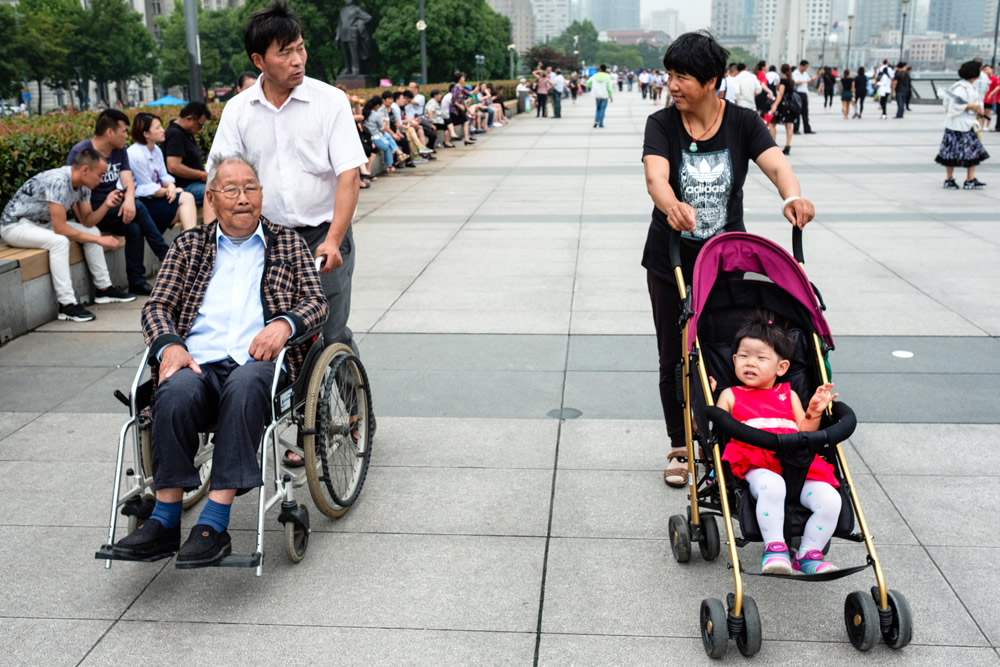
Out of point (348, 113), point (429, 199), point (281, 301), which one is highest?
point (348, 113)

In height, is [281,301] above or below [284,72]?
below

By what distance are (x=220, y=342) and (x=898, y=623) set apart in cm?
255

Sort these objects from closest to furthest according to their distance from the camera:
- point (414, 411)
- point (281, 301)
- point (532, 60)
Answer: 1. point (281, 301)
2. point (414, 411)
3. point (532, 60)

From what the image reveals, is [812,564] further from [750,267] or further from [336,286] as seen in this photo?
[336,286]

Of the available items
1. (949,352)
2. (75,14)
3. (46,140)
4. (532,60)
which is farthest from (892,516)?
(75,14)

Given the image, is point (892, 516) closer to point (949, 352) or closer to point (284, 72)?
point (949, 352)

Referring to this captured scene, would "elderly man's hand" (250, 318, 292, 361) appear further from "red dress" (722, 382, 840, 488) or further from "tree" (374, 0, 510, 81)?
"tree" (374, 0, 510, 81)

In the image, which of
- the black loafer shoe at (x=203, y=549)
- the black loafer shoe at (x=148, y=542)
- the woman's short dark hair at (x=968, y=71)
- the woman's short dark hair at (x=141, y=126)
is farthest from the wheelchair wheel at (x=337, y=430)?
the woman's short dark hair at (x=968, y=71)

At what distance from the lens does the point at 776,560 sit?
10.1 feet

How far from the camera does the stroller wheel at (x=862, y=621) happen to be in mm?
2996

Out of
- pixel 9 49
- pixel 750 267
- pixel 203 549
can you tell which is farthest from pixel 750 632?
pixel 9 49

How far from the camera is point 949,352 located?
6.21 m

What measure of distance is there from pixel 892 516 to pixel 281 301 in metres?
2.58

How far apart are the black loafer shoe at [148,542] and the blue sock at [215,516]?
0.13 m
